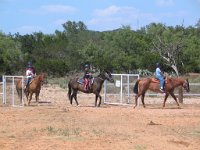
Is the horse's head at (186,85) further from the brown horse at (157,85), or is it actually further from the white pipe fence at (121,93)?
the white pipe fence at (121,93)

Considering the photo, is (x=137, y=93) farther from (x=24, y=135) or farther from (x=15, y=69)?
(x=15, y=69)

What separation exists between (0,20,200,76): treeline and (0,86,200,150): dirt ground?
39.0 metres

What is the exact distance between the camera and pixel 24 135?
14.1 meters

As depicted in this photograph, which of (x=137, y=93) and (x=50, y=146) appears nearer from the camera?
(x=50, y=146)

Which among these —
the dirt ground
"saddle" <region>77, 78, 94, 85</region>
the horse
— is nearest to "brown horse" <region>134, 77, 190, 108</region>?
the horse

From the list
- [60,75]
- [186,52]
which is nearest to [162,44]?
[186,52]

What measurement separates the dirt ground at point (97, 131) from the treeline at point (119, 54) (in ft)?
128

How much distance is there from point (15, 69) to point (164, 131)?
5344 cm

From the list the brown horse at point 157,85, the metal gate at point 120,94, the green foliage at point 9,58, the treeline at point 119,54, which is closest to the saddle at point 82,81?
the metal gate at point 120,94

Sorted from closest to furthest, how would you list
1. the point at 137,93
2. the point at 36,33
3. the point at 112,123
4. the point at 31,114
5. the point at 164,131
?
the point at 164,131 → the point at 112,123 → the point at 31,114 → the point at 137,93 → the point at 36,33

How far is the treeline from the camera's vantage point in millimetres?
61656

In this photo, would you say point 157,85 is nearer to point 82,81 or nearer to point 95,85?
point 95,85

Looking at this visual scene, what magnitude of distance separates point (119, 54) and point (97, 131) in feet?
179

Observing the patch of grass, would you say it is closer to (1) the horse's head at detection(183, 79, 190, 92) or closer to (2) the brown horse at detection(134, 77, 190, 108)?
(2) the brown horse at detection(134, 77, 190, 108)
